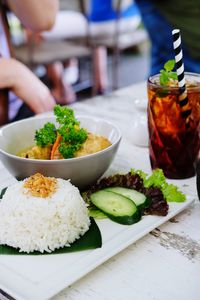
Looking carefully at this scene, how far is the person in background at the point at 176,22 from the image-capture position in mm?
2230

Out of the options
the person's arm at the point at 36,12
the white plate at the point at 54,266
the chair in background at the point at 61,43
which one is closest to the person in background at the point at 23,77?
the person's arm at the point at 36,12

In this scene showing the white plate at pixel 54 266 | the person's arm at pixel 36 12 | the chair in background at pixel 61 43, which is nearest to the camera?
the white plate at pixel 54 266

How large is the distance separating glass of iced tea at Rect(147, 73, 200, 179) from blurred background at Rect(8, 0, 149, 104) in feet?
8.94

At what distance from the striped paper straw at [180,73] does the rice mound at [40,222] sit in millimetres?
352

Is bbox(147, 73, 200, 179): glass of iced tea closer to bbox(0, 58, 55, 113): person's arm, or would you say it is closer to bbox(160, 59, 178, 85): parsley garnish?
bbox(160, 59, 178, 85): parsley garnish

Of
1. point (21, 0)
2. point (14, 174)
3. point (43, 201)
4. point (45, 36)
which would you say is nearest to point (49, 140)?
point (14, 174)

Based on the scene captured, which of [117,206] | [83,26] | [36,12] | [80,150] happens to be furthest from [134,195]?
[83,26]

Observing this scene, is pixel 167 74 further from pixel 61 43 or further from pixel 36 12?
pixel 61 43

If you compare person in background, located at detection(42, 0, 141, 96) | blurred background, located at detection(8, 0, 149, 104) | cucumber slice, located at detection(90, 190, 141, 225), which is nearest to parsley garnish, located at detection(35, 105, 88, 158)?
cucumber slice, located at detection(90, 190, 141, 225)

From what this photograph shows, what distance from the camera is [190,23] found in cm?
225

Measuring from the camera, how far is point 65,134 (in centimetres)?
99

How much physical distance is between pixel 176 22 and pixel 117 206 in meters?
1.62

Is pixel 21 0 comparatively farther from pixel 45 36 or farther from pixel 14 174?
pixel 45 36

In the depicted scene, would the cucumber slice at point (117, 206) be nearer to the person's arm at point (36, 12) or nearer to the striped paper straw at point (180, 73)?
the striped paper straw at point (180, 73)
